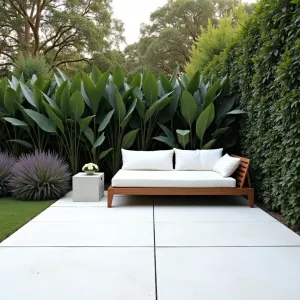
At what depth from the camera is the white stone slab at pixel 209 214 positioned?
154 inches

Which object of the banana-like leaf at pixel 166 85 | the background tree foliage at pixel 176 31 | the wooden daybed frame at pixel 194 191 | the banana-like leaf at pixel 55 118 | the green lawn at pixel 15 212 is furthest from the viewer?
the background tree foliage at pixel 176 31

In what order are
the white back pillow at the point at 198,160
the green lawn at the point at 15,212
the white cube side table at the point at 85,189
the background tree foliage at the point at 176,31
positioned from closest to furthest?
the green lawn at the point at 15,212
the white cube side table at the point at 85,189
the white back pillow at the point at 198,160
the background tree foliage at the point at 176,31

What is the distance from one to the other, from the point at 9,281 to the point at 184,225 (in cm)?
193

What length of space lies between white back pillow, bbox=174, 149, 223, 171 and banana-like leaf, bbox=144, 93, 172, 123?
0.93 m

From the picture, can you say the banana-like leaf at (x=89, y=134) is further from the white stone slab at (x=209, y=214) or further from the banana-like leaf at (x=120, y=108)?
the white stone slab at (x=209, y=214)

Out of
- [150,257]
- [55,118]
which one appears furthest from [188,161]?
[150,257]

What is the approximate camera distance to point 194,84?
5992 millimetres

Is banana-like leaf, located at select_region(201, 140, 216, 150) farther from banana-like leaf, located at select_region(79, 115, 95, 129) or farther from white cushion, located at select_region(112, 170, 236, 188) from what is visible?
banana-like leaf, located at select_region(79, 115, 95, 129)

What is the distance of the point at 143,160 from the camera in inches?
214

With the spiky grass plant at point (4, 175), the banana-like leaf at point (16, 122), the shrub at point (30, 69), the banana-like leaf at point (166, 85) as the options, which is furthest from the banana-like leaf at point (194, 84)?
the shrub at point (30, 69)

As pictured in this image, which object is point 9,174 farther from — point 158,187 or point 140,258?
point 140,258

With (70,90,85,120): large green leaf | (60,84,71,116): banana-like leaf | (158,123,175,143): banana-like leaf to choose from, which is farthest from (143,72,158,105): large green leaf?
(60,84,71,116): banana-like leaf

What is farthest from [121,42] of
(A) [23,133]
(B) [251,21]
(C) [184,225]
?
(C) [184,225]

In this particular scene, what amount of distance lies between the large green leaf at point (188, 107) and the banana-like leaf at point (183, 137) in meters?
0.30
